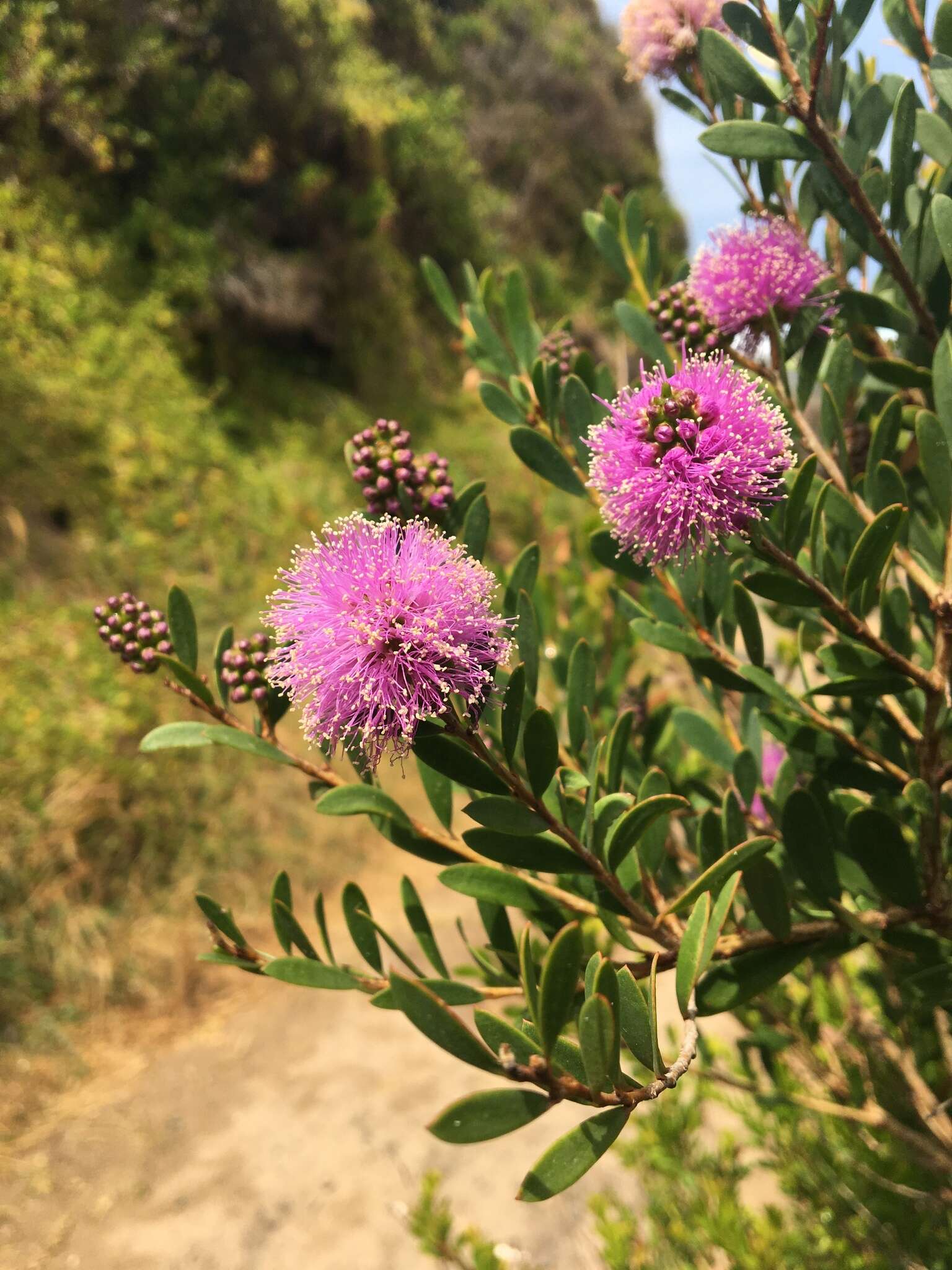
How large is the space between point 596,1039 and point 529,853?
0.51 ft

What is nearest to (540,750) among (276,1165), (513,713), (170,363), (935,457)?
(513,713)

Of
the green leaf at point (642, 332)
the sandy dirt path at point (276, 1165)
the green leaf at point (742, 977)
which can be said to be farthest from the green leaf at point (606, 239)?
the sandy dirt path at point (276, 1165)

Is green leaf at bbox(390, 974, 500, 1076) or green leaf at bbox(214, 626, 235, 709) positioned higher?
green leaf at bbox(214, 626, 235, 709)

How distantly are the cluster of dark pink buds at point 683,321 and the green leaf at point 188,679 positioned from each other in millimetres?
483

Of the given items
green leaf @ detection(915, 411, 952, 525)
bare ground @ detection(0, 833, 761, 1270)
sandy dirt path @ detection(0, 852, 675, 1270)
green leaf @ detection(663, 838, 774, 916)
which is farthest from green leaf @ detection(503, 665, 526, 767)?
bare ground @ detection(0, 833, 761, 1270)

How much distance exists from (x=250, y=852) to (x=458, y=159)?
268 inches

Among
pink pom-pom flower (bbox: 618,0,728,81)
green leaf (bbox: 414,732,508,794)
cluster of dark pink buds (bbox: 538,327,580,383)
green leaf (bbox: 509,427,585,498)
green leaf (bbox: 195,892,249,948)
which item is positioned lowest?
green leaf (bbox: 414,732,508,794)

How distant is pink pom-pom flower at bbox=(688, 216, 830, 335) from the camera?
0.67 m

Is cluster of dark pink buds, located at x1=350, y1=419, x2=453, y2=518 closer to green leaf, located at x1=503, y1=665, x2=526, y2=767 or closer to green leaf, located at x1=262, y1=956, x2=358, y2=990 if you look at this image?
green leaf, located at x1=503, y1=665, x2=526, y2=767

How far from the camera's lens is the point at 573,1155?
1.15 feet

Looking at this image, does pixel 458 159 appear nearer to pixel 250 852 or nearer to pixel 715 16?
pixel 250 852

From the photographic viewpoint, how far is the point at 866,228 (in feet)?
2.11

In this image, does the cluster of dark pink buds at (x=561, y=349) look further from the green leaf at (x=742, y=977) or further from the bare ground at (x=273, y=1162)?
the bare ground at (x=273, y=1162)

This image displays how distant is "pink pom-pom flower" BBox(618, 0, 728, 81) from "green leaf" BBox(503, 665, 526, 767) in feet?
2.48
